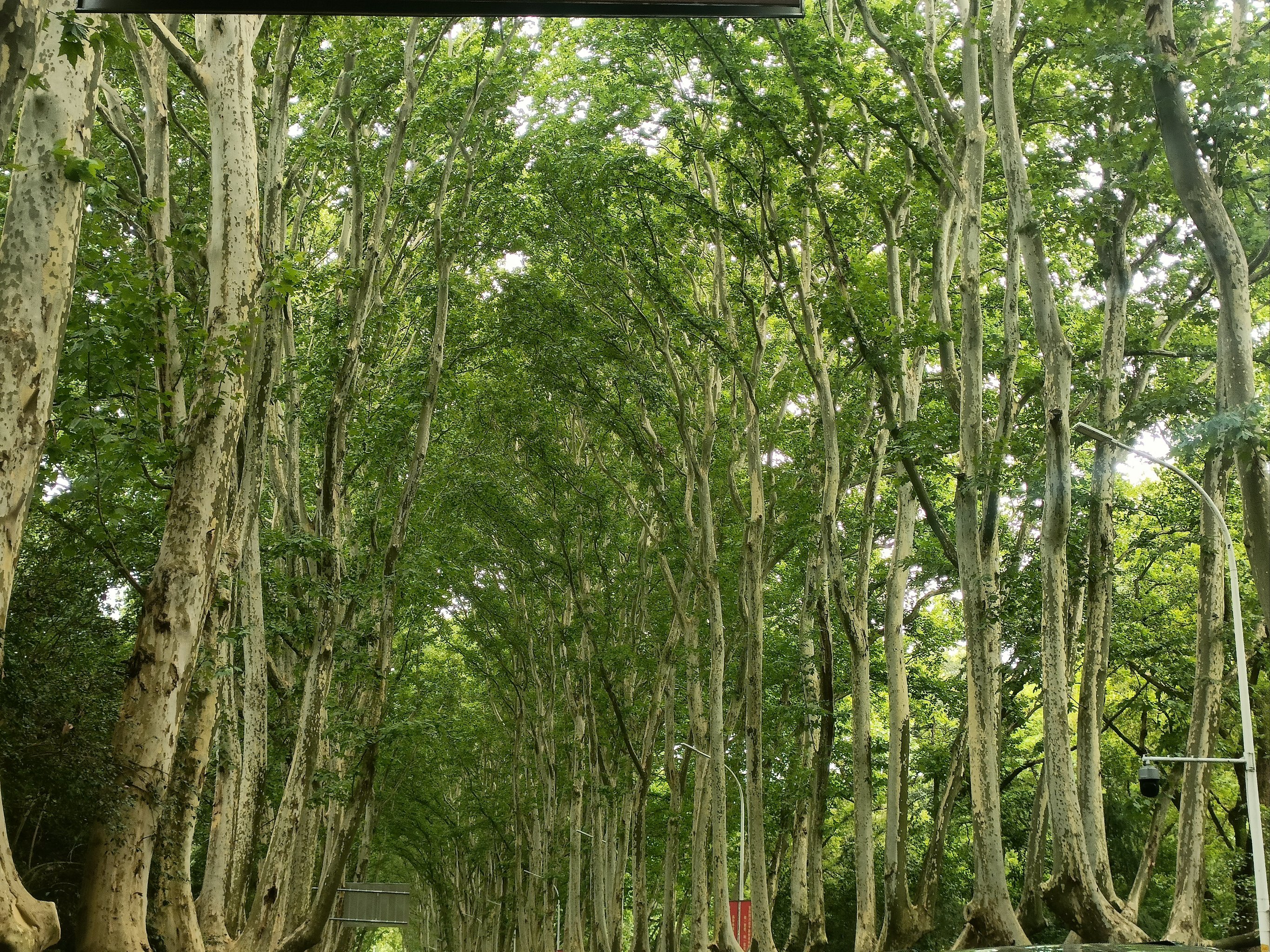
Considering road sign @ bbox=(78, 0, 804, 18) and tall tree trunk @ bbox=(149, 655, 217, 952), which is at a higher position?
road sign @ bbox=(78, 0, 804, 18)

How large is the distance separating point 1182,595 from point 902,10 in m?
18.0

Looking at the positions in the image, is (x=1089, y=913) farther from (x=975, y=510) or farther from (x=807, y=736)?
(x=807, y=736)

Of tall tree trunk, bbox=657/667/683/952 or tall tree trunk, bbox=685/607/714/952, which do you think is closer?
tall tree trunk, bbox=685/607/714/952

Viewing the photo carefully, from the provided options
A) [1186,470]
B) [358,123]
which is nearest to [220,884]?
[358,123]

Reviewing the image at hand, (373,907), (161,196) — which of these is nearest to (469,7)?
(161,196)

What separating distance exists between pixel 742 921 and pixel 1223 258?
18162 mm

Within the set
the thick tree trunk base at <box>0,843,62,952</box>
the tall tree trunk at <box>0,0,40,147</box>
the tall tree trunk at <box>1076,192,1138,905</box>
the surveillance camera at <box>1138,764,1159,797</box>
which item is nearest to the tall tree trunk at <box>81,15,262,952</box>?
the thick tree trunk base at <box>0,843,62,952</box>

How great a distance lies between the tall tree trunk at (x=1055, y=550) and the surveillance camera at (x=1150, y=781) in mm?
2026

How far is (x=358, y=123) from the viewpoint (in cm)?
1638

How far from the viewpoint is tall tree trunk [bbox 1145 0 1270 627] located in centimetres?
1010

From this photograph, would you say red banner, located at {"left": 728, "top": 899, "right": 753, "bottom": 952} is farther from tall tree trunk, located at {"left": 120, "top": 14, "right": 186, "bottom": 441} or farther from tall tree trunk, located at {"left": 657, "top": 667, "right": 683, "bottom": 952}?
tall tree trunk, located at {"left": 120, "top": 14, "right": 186, "bottom": 441}

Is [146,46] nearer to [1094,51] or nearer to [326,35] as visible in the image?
[326,35]

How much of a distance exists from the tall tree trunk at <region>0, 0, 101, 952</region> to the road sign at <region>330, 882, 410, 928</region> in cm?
1662

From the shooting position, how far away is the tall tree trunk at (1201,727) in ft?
53.4
